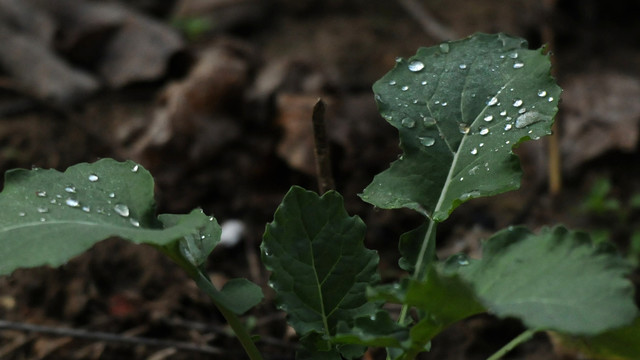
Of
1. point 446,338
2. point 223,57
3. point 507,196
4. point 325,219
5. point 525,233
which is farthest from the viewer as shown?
point 223,57

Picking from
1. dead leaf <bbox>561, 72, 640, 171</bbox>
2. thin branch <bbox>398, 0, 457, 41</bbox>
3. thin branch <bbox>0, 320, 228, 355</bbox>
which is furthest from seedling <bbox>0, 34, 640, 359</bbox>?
thin branch <bbox>398, 0, 457, 41</bbox>

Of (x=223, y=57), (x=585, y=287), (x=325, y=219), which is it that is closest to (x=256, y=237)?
(x=223, y=57)

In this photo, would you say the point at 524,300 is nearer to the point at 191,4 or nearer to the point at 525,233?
the point at 525,233

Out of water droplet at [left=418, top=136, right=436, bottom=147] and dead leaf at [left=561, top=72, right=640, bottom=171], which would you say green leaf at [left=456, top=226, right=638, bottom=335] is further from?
dead leaf at [left=561, top=72, right=640, bottom=171]

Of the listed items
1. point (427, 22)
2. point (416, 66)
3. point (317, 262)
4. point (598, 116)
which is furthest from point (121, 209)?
point (427, 22)

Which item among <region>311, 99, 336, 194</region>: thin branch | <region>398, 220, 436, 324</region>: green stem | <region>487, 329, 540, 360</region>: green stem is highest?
<region>311, 99, 336, 194</region>: thin branch
